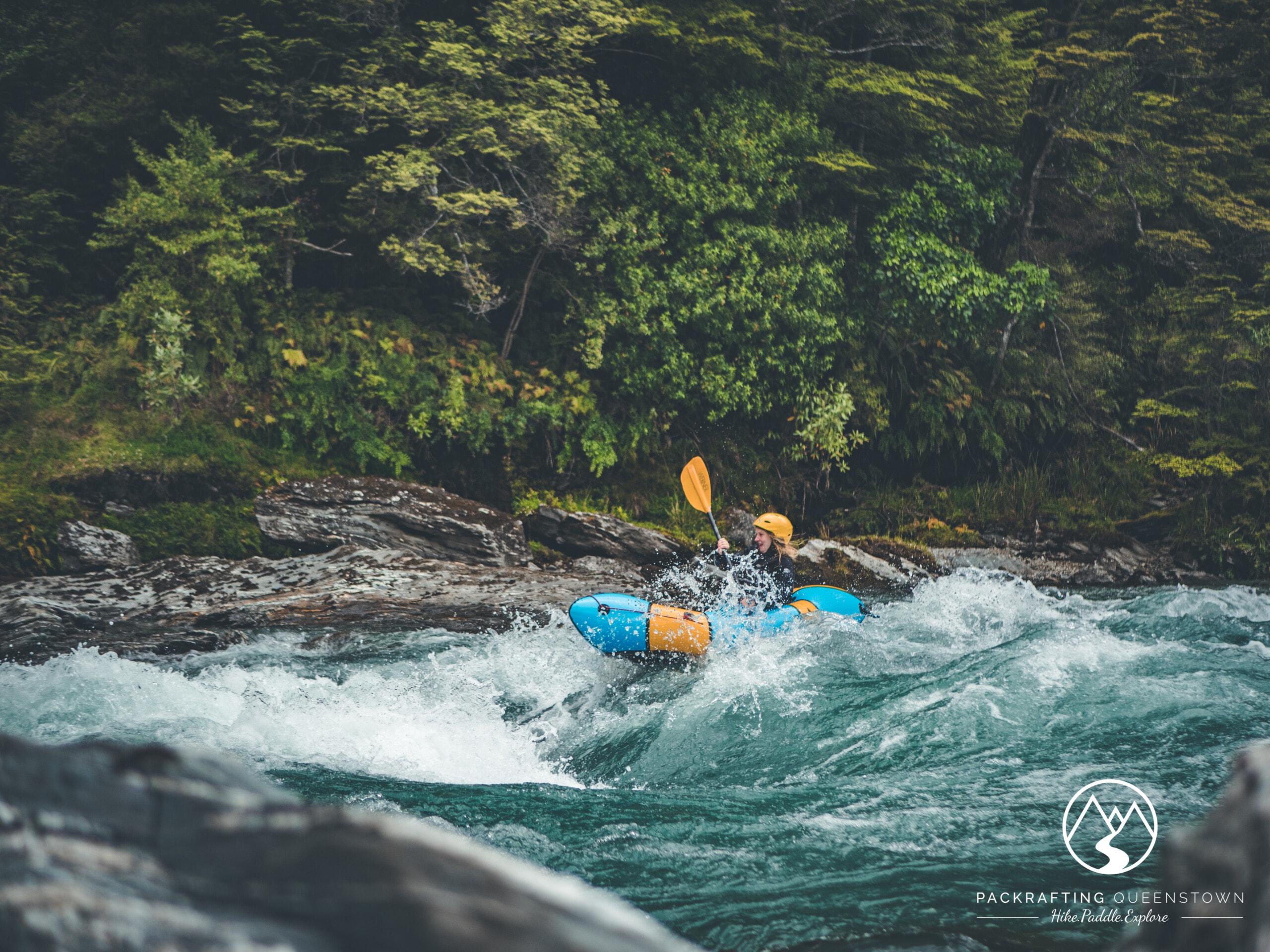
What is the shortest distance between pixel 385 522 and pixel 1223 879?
9206mm

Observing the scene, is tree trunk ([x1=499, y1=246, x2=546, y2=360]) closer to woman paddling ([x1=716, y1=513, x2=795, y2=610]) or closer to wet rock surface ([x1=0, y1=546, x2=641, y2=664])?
wet rock surface ([x1=0, y1=546, x2=641, y2=664])

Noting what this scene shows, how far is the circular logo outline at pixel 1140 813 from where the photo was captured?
3244mm

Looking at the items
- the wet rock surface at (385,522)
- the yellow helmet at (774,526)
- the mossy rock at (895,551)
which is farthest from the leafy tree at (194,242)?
the mossy rock at (895,551)

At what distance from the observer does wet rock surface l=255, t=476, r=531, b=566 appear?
9.38 metres

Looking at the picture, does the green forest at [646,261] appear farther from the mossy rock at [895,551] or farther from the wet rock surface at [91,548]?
the mossy rock at [895,551]

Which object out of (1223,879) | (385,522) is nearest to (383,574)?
(385,522)

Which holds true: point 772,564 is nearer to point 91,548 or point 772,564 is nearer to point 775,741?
point 775,741

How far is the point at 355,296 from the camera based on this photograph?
12258 mm

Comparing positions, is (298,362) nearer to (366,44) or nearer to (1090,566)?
(366,44)

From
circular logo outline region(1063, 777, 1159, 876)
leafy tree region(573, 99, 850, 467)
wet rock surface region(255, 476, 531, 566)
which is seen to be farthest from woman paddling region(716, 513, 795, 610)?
leafy tree region(573, 99, 850, 467)

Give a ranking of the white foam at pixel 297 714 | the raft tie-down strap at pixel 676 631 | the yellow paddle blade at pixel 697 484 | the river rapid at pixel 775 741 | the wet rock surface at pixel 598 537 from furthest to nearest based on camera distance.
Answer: the wet rock surface at pixel 598 537, the yellow paddle blade at pixel 697 484, the raft tie-down strap at pixel 676 631, the white foam at pixel 297 714, the river rapid at pixel 775 741

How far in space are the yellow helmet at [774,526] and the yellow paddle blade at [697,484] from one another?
1378 mm

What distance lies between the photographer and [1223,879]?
3.96 ft

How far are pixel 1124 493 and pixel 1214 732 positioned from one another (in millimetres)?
10658
